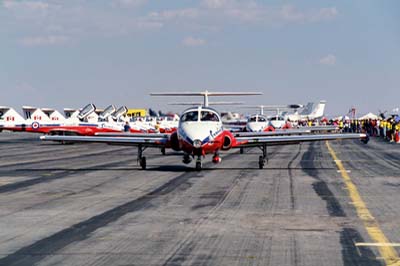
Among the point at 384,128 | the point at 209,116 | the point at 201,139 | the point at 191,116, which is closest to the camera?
the point at 201,139

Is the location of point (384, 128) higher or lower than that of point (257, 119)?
lower

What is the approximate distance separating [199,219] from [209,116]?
45.3 feet

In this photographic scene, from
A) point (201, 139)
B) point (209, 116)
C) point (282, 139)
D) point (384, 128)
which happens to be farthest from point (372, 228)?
point (384, 128)

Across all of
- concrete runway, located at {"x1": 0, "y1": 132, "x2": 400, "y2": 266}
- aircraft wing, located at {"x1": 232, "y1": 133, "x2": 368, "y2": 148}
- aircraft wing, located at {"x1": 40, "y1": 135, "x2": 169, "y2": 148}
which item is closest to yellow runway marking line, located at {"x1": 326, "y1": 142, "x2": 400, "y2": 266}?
concrete runway, located at {"x1": 0, "y1": 132, "x2": 400, "y2": 266}

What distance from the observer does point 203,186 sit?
70.4ft

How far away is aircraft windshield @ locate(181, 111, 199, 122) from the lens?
27422mm

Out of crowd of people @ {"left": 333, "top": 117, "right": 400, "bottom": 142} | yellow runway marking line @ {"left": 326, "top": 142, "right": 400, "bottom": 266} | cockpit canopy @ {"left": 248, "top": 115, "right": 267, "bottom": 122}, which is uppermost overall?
cockpit canopy @ {"left": 248, "top": 115, "right": 267, "bottom": 122}

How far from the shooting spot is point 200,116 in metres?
27.6

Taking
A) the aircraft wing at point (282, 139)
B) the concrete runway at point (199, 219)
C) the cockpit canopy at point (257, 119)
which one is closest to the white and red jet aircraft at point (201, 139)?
the aircraft wing at point (282, 139)

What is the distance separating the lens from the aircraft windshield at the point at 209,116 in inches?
1087

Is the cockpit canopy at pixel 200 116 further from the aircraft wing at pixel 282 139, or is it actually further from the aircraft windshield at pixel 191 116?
the aircraft wing at pixel 282 139

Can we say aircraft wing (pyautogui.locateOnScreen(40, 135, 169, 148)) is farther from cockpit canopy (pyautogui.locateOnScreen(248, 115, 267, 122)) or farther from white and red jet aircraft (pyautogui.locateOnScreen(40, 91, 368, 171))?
cockpit canopy (pyautogui.locateOnScreen(248, 115, 267, 122))

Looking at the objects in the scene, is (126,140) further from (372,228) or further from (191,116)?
(372,228)

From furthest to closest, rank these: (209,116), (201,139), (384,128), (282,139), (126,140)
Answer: (384,128), (282,139), (126,140), (209,116), (201,139)
